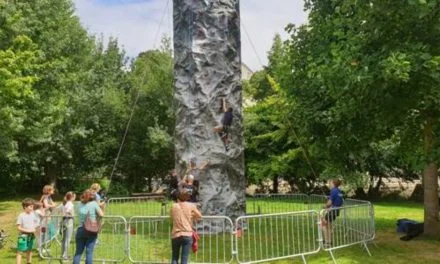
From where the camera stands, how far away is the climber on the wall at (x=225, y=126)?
14.7 metres

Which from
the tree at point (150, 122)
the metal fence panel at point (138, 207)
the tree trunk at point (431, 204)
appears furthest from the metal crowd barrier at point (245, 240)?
the tree at point (150, 122)

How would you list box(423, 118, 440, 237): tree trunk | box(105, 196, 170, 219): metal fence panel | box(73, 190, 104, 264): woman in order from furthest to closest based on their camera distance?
box(105, 196, 170, 219): metal fence panel → box(423, 118, 440, 237): tree trunk → box(73, 190, 104, 264): woman

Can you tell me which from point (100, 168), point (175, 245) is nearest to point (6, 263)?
point (175, 245)

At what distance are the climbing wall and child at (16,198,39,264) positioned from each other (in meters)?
5.26

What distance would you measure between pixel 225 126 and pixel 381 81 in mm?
5008

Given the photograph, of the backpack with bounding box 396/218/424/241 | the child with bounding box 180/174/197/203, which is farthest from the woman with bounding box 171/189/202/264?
the backpack with bounding box 396/218/424/241

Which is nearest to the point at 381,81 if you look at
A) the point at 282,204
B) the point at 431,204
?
the point at 431,204

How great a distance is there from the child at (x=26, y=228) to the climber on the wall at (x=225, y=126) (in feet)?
19.0

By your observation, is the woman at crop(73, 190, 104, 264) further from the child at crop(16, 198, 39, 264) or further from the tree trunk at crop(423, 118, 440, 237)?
the tree trunk at crop(423, 118, 440, 237)

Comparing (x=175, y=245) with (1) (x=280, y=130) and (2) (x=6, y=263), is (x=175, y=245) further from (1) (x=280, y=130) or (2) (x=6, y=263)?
(1) (x=280, y=130)

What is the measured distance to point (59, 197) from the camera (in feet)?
97.9

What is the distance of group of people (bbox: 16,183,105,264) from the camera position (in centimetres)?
921

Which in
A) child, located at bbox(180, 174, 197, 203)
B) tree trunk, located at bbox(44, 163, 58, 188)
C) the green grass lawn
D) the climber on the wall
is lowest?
the green grass lawn

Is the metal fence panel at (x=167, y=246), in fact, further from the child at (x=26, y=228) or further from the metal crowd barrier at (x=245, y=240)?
the child at (x=26, y=228)
